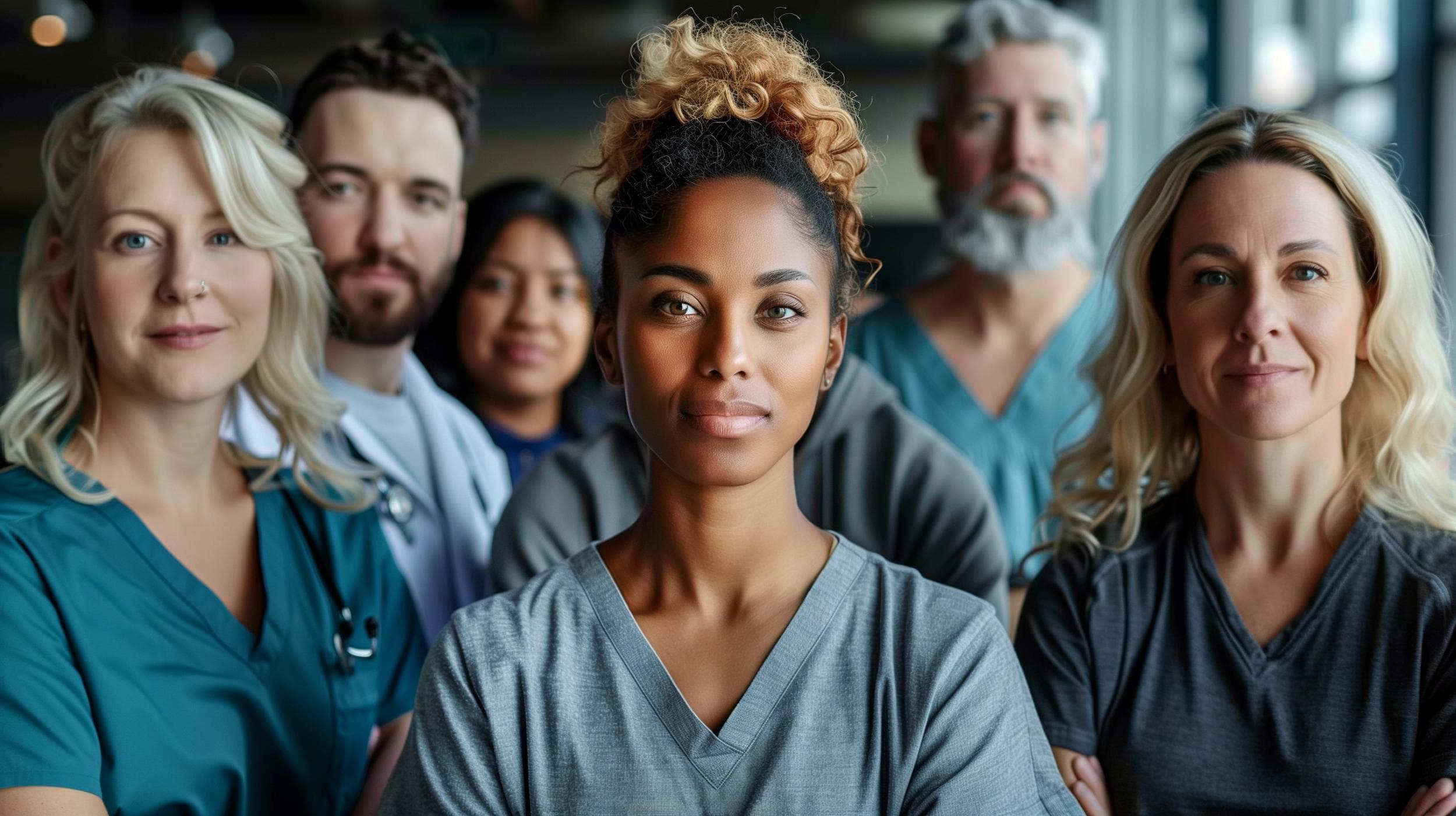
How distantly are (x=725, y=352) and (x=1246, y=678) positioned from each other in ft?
2.57

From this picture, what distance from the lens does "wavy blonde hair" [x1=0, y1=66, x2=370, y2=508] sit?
184cm

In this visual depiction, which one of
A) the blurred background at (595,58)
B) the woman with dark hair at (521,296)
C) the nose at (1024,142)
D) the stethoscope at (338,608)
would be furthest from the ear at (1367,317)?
the blurred background at (595,58)

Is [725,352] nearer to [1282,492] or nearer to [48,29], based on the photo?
[1282,492]

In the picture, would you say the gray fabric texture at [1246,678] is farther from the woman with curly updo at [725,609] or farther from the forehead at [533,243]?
the forehead at [533,243]

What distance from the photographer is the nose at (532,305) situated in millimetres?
2922

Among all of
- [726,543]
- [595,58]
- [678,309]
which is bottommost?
[726,543]

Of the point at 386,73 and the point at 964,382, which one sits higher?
the point at 386,73

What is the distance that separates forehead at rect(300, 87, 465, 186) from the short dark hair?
19mm

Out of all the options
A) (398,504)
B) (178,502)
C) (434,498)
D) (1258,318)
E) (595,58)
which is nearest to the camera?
(1258,318)

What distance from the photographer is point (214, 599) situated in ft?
5.98

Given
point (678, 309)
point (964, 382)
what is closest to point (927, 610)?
point (678, 309)

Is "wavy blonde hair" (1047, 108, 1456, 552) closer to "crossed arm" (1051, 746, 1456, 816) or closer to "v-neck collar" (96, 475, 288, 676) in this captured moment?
"crossed arm" (1051, 746, 1456, 816)

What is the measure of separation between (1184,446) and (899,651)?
65cm

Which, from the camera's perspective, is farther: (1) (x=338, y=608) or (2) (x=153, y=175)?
(1) (x=338, y=608)
